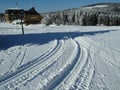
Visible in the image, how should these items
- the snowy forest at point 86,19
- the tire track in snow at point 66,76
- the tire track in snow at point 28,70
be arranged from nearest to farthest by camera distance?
1. the tire track in snow at point 66,76
2. the tire track in snow at point 28,70
3. the snowy forest at point 86,19

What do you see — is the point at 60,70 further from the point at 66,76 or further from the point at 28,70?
the point at 28,70

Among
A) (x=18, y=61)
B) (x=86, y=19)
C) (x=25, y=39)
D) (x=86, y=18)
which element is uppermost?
(x=18, y=61)

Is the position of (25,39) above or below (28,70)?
below

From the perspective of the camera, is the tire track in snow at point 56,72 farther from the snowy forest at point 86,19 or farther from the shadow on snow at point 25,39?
the snowy forest at point 86,19

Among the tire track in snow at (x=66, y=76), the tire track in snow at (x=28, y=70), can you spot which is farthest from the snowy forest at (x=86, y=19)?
the tire track in snow at (x=66, y=76)

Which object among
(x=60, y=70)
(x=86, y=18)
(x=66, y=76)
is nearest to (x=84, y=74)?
(x=66, y=76)

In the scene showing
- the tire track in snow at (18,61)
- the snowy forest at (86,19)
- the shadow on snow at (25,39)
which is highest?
the tire track in snow at (18,61)

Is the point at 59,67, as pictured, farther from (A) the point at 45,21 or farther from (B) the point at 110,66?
(A) the point at 45,21

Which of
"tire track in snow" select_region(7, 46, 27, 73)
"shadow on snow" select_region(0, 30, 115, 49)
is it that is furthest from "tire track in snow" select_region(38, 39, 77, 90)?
"shadow on snow" select_region(0, 30, 115, 49)

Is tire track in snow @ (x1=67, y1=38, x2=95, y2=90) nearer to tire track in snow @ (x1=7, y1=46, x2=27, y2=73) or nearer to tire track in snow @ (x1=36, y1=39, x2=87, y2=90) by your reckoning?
tire track in snow @ (x1=36, y1=39, x2=87, y2=90)

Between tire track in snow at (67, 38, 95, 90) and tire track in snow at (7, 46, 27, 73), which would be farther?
tire track in snow at (7, 46, 27, 73)

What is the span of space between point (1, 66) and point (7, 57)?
2437 millimetres

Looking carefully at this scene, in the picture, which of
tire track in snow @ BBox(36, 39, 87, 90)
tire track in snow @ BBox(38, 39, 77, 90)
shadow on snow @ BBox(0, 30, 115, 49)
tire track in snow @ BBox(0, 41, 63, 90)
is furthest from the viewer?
shadow on snow @ BBox(0, 30, 115, 49)

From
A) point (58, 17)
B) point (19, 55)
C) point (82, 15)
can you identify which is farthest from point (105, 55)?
point (58, 17)
